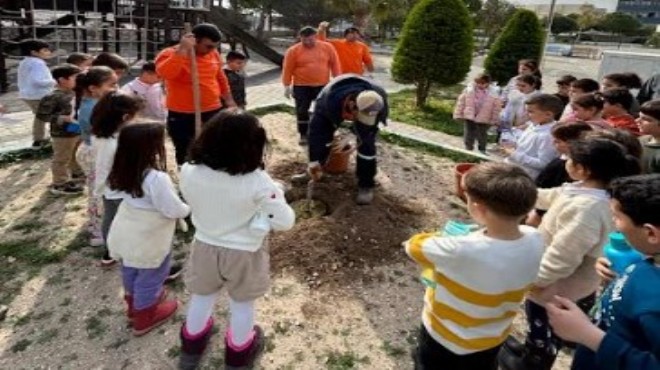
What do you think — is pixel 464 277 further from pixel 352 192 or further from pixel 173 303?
pixel 352 192

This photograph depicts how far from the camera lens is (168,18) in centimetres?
1296

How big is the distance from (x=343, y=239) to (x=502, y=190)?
217 centimetres

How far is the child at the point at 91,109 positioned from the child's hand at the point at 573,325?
321cm

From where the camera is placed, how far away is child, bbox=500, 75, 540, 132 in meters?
6.02

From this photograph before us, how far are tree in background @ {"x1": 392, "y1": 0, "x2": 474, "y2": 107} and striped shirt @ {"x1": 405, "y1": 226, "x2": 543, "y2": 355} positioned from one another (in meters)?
8.20

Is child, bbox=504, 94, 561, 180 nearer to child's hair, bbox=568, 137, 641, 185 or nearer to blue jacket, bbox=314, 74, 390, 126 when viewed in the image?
blue jacket, bbox=314, 74, 390, 126

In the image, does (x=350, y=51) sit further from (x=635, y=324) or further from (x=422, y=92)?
(x=635, y=324)

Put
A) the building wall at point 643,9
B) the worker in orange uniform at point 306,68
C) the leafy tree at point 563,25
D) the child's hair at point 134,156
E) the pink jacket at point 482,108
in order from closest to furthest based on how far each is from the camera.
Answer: the child's hair at point 134,156 → the worker in orange uniform at point 306,68 → the pink jacket at point 482,108 → the leafy tree at point 563,25 → the building wall at point 643,9

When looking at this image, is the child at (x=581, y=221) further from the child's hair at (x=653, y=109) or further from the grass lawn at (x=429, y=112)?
the grass lawn at (x=429, y=112)

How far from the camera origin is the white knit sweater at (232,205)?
2127 mm

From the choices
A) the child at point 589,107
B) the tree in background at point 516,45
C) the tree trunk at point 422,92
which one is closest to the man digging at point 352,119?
the child at point 589,107

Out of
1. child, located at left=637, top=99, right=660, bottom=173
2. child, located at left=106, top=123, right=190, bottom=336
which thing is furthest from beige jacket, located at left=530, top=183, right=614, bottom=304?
child, located at left=106, top=123, right=190, bottom=336

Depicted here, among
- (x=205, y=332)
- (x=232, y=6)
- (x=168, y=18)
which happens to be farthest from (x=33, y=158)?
(x=232, y=6)

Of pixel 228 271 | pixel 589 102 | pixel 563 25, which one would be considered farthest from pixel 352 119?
pixel 563 25
